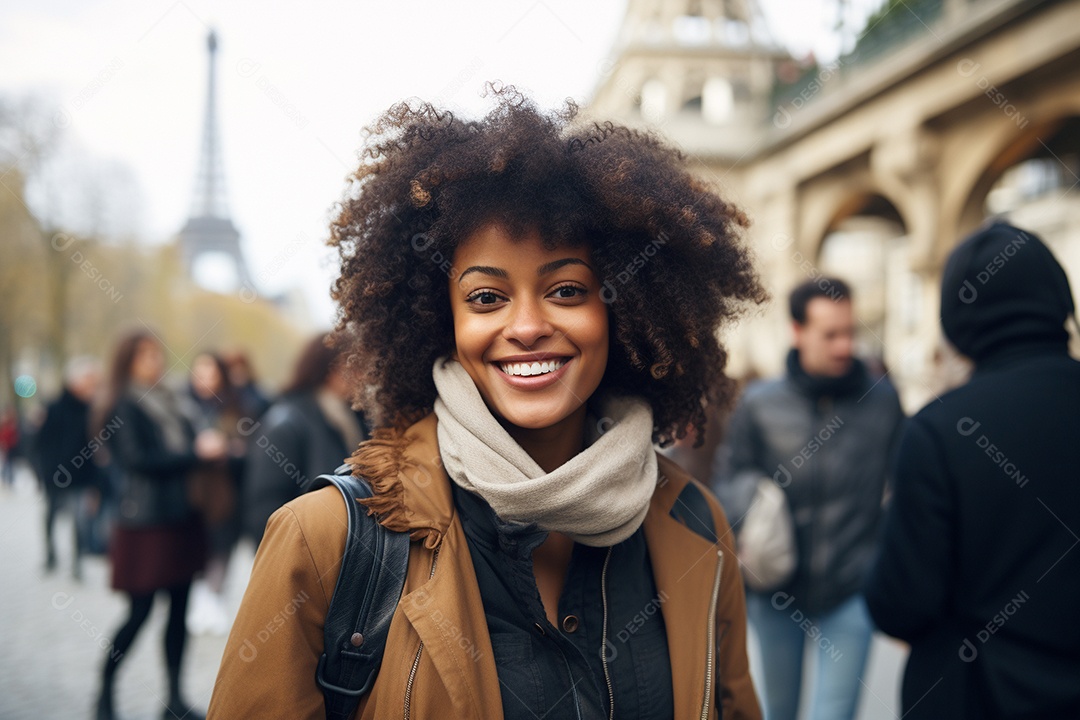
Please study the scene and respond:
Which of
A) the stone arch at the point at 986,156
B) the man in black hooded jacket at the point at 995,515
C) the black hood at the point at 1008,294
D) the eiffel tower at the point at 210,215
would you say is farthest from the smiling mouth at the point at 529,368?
the eiffel tower at the point at 210,215

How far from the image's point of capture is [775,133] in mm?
19156

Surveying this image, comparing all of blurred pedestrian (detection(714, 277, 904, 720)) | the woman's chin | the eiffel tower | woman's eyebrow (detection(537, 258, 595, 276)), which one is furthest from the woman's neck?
the eiffel tower

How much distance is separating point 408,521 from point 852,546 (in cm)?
280

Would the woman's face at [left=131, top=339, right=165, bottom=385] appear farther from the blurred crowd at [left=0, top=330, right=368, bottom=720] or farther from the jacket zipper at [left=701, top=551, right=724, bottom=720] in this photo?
the jacket zipper at [left=701, top=551, right=724, bottom=720]

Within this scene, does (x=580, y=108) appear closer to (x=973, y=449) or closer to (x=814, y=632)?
(x=973, y=449)

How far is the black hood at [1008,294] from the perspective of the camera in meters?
2.31

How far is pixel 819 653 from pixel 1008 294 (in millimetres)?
2201

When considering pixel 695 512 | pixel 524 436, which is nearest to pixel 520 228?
pixel 524 436

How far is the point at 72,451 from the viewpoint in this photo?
8398 mm

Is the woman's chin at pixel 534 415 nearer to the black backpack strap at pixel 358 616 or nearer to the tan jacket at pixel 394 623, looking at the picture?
the tan jacket at pixel 394 623

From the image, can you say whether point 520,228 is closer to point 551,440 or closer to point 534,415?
point 534,415

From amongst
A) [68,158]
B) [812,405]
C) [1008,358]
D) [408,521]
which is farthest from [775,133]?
[408,521]

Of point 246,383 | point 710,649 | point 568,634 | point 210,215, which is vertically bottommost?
point 710,649

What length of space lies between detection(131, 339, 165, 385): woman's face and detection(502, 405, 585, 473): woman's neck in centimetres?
400
